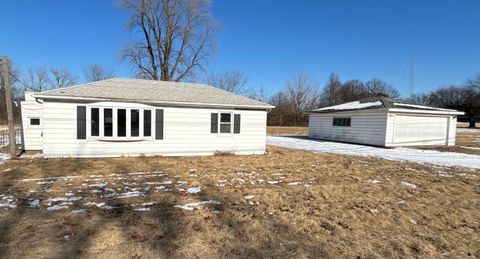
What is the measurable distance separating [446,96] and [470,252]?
275 ft

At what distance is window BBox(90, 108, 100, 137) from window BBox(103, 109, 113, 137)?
221 millimetres

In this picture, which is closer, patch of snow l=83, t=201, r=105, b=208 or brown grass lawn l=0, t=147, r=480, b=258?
brown grass lawn l=0, t=147, r=480, b=258

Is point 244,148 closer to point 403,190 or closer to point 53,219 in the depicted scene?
point 403,190

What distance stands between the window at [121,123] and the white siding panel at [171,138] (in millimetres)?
270

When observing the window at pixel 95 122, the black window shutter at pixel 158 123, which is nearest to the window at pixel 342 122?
the black window shutter at pixel 158 123

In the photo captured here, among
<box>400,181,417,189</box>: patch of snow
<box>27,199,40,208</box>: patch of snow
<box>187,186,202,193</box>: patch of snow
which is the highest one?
<box>400,181,417,189</box>: patch of snow

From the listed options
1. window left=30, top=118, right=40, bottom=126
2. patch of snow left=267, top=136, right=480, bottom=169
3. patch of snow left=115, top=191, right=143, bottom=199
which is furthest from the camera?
window left=30, top=118, right=40, bottom=126

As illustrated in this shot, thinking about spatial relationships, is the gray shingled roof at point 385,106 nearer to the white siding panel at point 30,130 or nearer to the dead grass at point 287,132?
the dead grass at point 287,132

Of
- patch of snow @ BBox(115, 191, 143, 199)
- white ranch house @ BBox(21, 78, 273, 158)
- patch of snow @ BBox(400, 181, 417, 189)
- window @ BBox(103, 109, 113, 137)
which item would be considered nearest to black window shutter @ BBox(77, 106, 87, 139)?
white ranch house @ BBox(21, 78, 273, 158)

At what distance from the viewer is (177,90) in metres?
13.0

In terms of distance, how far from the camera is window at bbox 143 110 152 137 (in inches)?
426

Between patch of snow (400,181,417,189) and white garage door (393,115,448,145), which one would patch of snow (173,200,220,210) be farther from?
white garage door (393,115,448,145)

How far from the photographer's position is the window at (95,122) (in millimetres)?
10094

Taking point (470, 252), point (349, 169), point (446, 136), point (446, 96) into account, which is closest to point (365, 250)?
point (470, 252)
